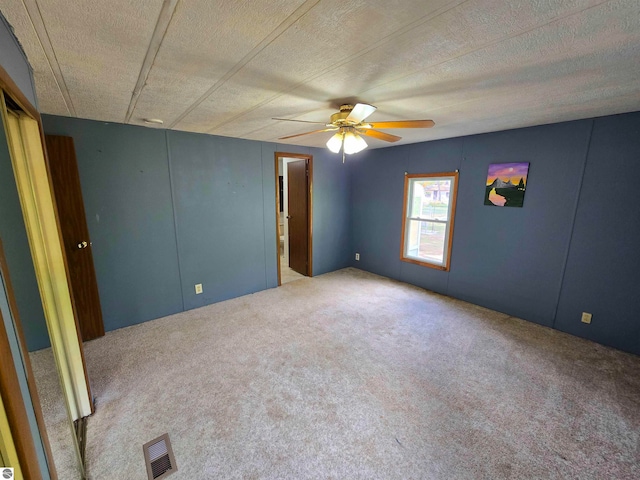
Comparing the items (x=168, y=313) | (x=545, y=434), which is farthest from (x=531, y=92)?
(x=168, y=313)

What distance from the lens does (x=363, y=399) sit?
79.3 inches

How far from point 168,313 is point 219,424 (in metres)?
1.96

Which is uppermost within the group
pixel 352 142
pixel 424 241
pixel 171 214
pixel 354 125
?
pixel 354 125

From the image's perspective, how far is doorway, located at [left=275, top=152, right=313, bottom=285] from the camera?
447 centimetres

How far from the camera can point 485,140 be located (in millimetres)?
3307

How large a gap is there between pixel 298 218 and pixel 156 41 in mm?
3707

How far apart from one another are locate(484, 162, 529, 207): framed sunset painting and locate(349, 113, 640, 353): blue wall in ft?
0.21

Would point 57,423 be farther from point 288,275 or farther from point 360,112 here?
point 288,275

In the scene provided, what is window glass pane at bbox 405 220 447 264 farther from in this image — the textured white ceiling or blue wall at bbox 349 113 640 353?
the textured white ceiling

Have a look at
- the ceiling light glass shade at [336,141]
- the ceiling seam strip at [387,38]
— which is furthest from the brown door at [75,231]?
the ceiling light glass shade at [336,141]

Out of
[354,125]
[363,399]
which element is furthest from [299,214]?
[363,399]

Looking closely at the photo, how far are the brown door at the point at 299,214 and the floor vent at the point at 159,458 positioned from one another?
10.9 feet

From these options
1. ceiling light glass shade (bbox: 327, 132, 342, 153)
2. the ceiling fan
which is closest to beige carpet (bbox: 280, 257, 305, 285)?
ceiling light glass shade (bbox: 327, 132, 342, 153)

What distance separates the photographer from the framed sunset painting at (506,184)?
307 centimetres
